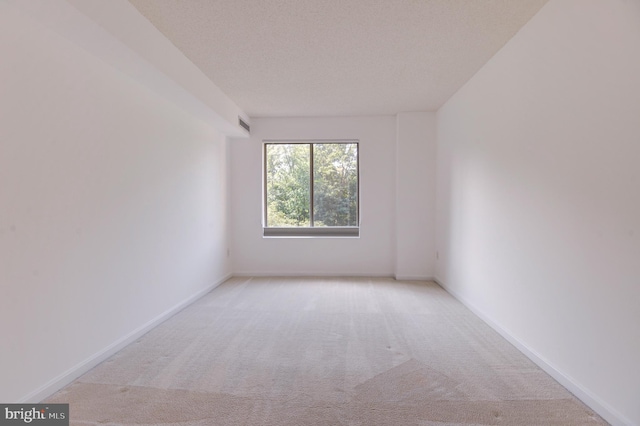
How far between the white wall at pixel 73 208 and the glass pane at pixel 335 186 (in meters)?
2.70

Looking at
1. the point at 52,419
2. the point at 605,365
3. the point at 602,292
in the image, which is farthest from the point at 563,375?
the point at 52,419

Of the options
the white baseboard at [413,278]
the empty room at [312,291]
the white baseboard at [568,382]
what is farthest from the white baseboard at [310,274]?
the white baseboard at [568,382]

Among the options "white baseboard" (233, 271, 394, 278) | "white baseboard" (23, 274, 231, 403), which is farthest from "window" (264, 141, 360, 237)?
"white baseboard" (23, 274, 231, 403)

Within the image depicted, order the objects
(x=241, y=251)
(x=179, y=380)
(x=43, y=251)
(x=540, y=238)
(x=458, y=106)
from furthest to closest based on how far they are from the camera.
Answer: (x=241, y=251) → (x=458, y=106) → (x=540, y=238) → (x=179, y=380) → (x=43, y=251)

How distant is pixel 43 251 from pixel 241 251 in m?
3.90

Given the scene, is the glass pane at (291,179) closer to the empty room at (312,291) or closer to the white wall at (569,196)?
the empty room at (312,291)

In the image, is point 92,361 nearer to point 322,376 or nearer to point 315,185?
point 322,376

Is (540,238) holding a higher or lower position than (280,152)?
lower

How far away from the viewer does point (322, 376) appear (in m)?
2.46

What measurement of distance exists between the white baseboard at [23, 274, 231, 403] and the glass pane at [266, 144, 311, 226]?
2575 mm

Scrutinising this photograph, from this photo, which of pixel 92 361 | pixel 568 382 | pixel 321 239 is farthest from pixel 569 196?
pixel 321 239

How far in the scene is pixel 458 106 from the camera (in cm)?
451

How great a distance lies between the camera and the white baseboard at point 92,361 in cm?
213

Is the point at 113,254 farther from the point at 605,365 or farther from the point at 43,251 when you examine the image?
the point at 605,365
